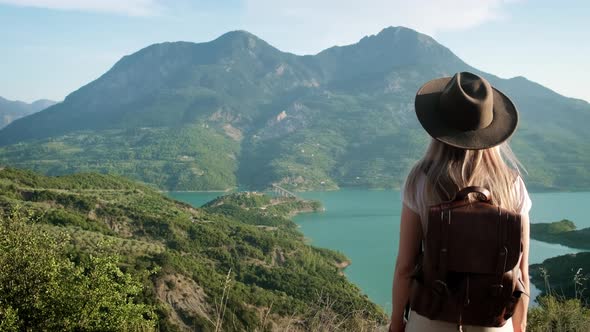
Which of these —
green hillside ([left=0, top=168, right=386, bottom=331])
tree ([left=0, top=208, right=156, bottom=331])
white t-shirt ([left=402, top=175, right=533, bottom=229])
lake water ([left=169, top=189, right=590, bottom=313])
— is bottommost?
lake water ([left=169, top=189, right=590, bottom=313])

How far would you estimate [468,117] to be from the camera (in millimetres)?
1579

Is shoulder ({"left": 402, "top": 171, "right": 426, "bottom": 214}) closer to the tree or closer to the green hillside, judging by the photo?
the green hillside

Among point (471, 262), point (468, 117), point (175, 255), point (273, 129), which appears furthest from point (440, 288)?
point (273, 129)

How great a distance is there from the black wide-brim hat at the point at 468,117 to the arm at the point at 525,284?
276mm

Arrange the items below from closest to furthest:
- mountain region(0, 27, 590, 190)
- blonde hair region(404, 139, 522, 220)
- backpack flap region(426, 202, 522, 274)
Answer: backpack flap region(426, 202, 522, 274) < blonde hair region(404, 139, 522, 220) < mountain region(0, 27, 590, 190)

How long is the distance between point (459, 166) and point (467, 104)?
201mm

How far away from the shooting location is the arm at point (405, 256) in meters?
1.60

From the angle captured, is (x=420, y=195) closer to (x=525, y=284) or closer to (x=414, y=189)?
(x=414, y=189)

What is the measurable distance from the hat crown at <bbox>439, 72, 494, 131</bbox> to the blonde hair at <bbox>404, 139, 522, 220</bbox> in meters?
0.09

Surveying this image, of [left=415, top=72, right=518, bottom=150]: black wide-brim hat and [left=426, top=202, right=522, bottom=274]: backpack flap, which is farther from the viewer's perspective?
[left=415, top=72, right=518, bottom=150]: black wide-brim hat

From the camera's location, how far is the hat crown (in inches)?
62.1

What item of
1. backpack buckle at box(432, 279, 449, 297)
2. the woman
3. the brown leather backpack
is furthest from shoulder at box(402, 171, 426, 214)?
backpack buckle at box(432, 279, 449, 297)

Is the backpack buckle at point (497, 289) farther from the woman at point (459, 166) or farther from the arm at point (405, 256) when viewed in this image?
the arm at point (405, 256)

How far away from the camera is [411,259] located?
162 cm
